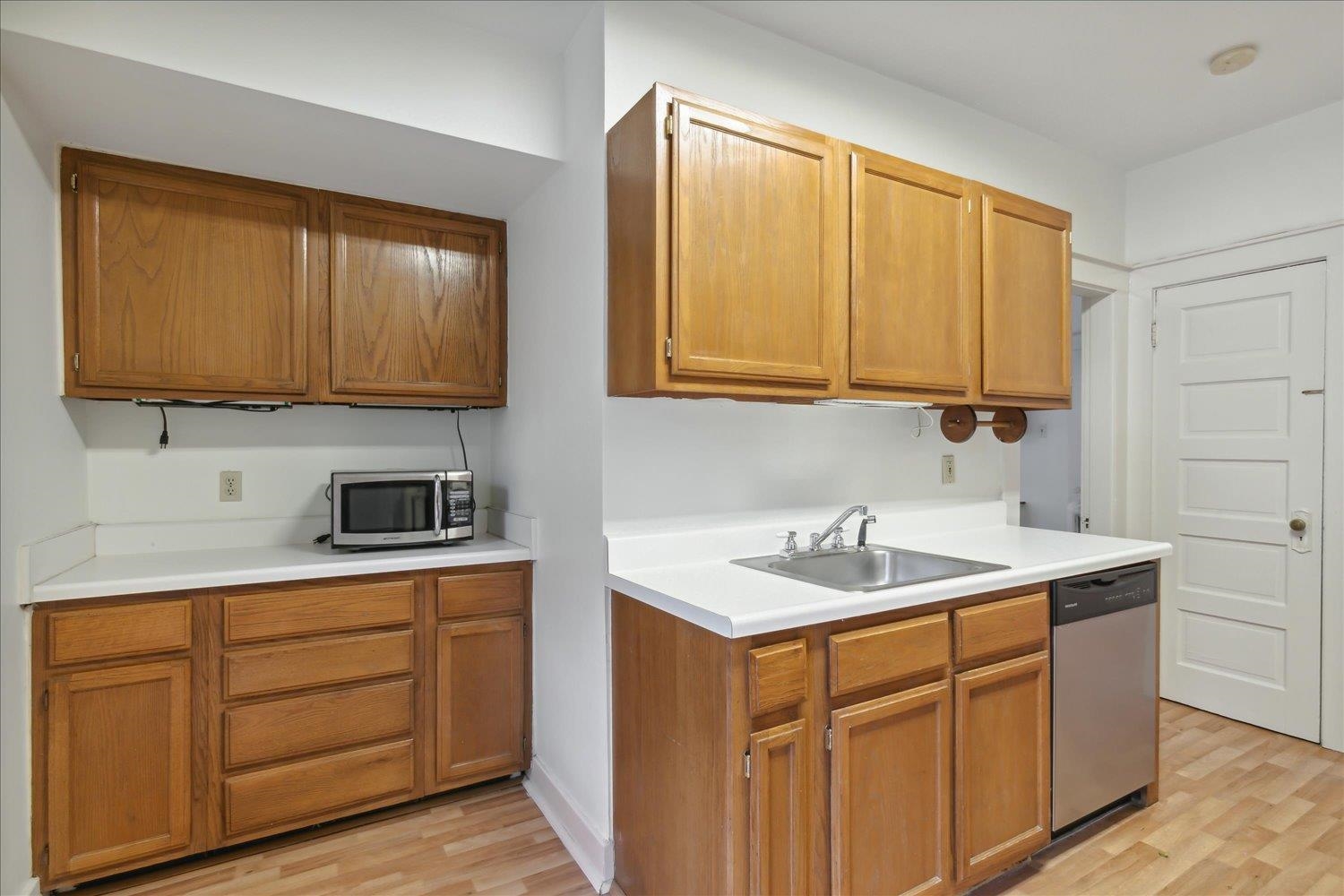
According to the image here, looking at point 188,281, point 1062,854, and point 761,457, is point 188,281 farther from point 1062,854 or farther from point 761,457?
point 1062,854

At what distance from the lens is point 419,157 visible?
7.17ft

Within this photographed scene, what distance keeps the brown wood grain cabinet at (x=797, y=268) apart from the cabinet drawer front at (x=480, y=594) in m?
0.94

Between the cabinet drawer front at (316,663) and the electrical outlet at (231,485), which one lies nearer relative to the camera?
the cabinet drawer front at (316,663)

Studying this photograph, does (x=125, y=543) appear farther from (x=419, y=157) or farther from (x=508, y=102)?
(x=508, y=102)

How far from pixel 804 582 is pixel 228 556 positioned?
6.29 feet

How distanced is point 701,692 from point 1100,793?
5.01 ft

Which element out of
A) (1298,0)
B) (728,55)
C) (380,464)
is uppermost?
(1298,0)

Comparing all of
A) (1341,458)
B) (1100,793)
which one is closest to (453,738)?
(1100,793)

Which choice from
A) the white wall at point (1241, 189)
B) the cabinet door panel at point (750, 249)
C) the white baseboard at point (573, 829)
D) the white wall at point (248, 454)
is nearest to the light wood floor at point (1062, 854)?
the white baseboard at point (573, 829)

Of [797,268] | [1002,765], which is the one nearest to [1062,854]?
[1002,765]

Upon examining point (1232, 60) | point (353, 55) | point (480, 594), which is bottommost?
point (480, 594)

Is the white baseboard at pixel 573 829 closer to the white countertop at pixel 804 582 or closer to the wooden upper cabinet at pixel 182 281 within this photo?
the white countertop at pixel 804 582

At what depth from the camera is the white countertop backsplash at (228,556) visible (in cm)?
188

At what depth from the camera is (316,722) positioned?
6.98 ft
